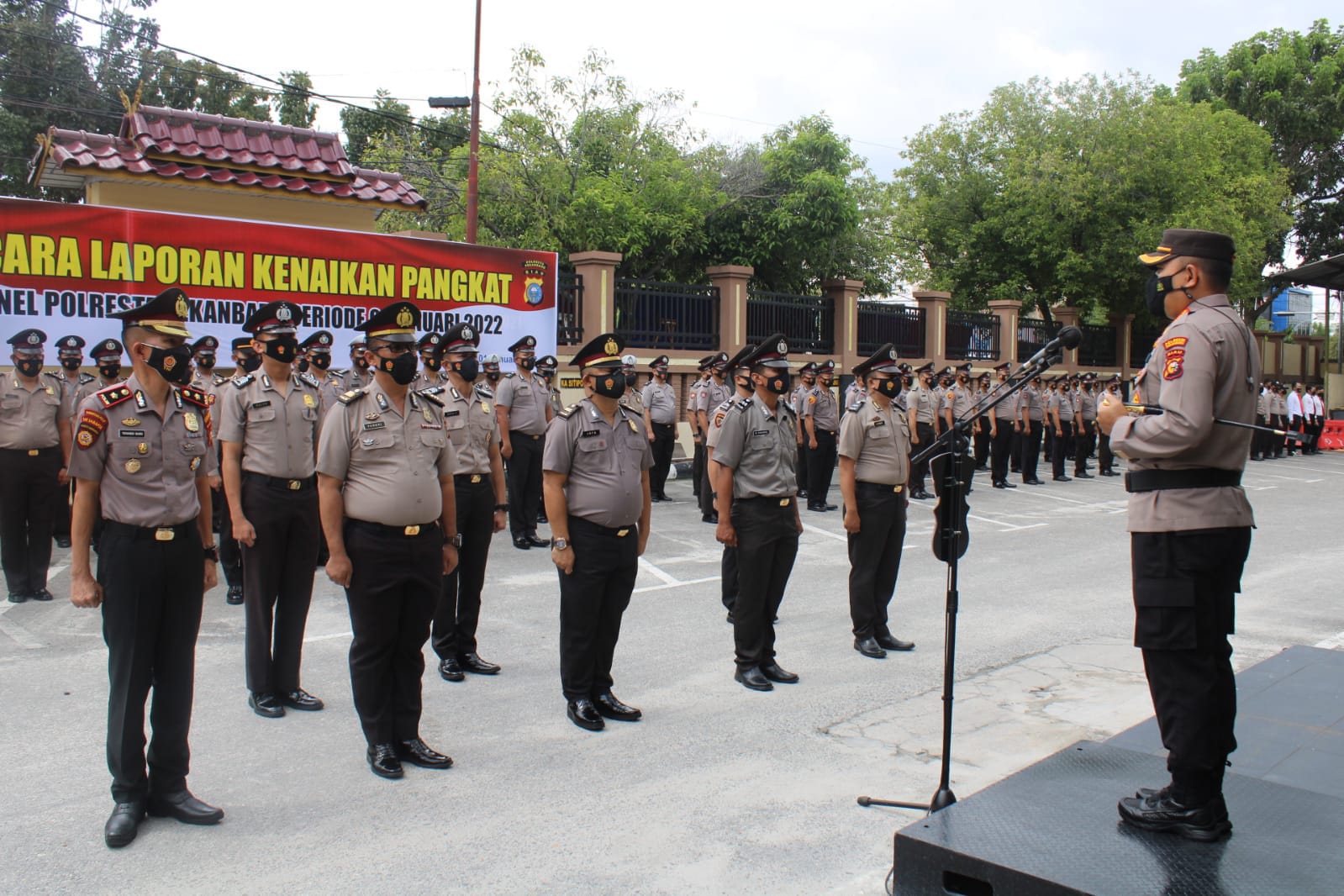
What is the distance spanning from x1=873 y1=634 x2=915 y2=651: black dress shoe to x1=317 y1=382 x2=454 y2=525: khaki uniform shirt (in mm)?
3280

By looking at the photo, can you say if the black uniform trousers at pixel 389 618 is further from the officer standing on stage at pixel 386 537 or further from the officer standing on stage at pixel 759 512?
the officer standing on stage at pixel 759 512

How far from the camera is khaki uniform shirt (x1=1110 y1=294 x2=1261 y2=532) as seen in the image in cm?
334

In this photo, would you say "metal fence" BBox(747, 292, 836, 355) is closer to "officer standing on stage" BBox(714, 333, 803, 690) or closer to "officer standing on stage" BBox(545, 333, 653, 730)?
"officer standing on stage" BBox(714, 333, 803, 690)

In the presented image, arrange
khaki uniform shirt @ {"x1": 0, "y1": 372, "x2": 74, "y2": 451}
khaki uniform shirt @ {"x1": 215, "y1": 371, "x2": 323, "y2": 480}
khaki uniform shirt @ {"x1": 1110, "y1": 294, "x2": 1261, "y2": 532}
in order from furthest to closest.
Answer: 1. khaki uniform shirt @ {"x1": 0, "y1": 372, "x2": 74, "y2": 451}
2. khaki uniform shirt @ {"x1": 215, "y1": 371, "x2": 323, "y2": 480}
3. khaki uniform shirt @ {"x1": 1110, "y1": 294, "x2": 1261, "y2": 532}

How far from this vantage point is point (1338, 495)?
55.8ft

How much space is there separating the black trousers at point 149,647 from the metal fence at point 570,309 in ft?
38.5

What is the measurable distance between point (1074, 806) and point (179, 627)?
3.42 m

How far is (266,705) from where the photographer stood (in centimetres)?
542

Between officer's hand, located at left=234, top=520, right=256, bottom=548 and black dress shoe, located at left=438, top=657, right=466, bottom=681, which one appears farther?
black dress shoe, located at left=438, top=657, right=466, bottom=681

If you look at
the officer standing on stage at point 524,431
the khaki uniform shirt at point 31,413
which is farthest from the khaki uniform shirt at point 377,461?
the officer standing on stage at point 524,431

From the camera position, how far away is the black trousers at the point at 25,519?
8.04 metres

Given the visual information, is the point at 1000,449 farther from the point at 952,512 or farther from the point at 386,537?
the point at 386,537

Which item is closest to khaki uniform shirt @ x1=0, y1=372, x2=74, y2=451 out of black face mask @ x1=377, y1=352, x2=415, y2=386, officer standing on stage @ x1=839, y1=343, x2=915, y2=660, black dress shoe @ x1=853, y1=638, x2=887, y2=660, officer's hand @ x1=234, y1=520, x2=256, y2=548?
officer's hand @ x1=234, y1=520, x2=256, y2=548

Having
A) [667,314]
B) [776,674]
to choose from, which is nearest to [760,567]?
[776,674]
